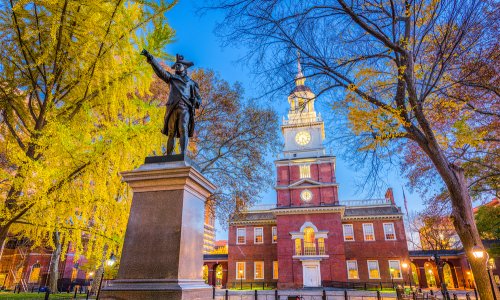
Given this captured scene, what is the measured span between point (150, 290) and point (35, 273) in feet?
133

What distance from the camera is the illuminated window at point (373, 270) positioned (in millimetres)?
33781

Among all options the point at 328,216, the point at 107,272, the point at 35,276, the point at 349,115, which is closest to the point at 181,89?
the point at 349,115

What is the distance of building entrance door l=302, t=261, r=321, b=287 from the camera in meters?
31.2

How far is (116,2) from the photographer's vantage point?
6.46 m

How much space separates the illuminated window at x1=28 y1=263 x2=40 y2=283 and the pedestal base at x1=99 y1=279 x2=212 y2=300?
39647mm

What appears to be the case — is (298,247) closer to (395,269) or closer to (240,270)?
(240,270)

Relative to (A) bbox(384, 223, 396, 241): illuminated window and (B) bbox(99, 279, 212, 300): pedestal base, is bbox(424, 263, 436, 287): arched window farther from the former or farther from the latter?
(B) bbox(99, 279, 212, 300): pedestal base

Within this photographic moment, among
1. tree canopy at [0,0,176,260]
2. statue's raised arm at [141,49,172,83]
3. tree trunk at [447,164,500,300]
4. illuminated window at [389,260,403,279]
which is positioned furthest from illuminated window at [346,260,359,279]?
statue's raised arm at [141,49,172,83]

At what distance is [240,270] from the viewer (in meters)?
36.7

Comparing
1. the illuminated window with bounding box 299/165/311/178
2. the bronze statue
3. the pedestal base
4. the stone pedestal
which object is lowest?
the pedestal base

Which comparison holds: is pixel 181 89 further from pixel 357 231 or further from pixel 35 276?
pixel 35 276

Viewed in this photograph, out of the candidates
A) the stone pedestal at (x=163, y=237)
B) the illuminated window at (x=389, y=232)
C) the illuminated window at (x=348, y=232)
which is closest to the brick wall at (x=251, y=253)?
the illuminated window at (x=348, y=232)

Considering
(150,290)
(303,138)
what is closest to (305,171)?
(303,138)

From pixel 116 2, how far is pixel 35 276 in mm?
39906
